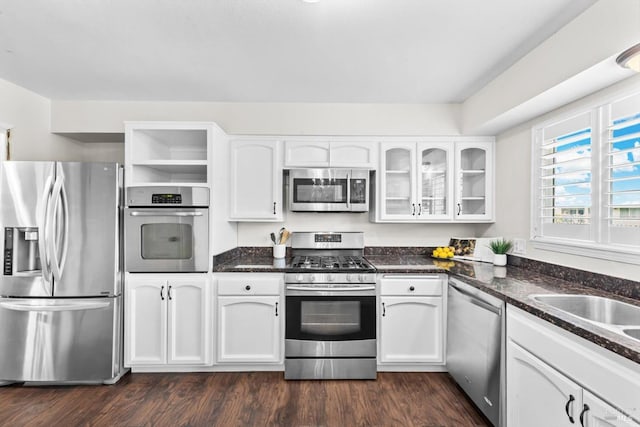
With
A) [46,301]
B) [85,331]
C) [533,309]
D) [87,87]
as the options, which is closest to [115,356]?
[85,331]

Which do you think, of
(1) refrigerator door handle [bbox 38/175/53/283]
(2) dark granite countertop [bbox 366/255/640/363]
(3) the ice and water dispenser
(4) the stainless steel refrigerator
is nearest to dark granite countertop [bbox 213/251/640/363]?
(2) dark granite countertop [bbox 366/255/640/363]

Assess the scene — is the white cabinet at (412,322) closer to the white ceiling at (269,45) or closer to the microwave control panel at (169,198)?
the white ceiling at (269,45)

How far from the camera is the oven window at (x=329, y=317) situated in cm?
262

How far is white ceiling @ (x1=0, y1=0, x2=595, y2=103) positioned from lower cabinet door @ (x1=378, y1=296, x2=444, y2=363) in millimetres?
1800

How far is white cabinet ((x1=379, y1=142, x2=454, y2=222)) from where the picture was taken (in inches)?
123

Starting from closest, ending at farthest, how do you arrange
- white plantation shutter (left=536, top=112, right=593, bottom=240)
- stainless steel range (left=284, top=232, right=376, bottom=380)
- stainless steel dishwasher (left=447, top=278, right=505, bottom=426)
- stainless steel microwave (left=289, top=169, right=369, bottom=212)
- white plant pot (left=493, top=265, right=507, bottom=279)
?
stainless steel dishwasher (left=447, top=278, right=505, bottom=426) → white plantation shutter (left=536, top=112, right=593, bottom=240) → white plant pot (left=493, top=265, right=507, bottom=279) → stainless steel range (left=284, top=232, right=376, bottom=380) → stainless steel microwave (left=289, top=169, right=369, bottom=212)

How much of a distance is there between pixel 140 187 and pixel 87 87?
40.6 inches

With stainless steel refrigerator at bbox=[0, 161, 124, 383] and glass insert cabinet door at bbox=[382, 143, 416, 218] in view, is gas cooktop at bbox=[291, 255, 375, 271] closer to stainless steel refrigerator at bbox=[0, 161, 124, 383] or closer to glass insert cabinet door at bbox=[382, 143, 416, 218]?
glass insert cabinet door at bbox=[382, 143, 416, 218]

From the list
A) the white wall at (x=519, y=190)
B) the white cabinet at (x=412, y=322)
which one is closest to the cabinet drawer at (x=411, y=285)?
the white cabinet at (x=412, y=322)

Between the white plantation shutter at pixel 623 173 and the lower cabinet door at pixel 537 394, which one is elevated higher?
the white plantation shutter at pixel 623 173

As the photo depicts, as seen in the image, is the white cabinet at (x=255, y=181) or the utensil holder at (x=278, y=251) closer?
the white cabinet at (x=255, y=181)

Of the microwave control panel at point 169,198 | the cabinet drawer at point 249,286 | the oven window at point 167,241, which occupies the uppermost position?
the microwave control panel at point 169,198

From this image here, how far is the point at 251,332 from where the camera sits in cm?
267

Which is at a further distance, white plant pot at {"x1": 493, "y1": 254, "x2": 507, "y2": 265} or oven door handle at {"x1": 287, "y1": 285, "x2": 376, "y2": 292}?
white plant pot at {"x1": 493, "y1": 254, "x2": 507, "y2": 265}
